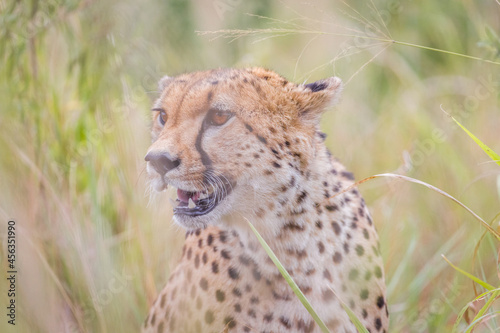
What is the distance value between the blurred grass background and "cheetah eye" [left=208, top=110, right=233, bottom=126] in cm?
28

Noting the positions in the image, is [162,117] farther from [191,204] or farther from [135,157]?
[135,157]

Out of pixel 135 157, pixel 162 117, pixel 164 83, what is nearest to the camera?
pixel 162 117

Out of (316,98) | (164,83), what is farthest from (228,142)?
(164,83)

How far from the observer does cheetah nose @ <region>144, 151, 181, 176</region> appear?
1594mm

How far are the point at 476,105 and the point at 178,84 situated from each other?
1663mm

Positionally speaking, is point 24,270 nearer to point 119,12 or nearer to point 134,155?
point 134,155

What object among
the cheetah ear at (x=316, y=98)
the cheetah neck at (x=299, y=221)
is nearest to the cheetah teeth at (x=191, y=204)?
the cheetah neck at (x=299, y=221)

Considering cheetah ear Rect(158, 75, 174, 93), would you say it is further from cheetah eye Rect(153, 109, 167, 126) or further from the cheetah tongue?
the cheetah tongue

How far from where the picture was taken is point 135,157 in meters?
2.38

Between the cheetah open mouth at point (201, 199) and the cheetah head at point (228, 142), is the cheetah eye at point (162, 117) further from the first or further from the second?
the cheetah open mouth at point (201, 199)

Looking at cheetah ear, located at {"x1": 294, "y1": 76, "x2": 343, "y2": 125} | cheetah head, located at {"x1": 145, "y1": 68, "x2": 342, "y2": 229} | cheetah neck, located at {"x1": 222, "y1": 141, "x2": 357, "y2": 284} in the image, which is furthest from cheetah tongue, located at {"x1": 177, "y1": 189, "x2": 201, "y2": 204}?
cheetah ear, located at {"x1": 294, "y1": 76, "x2": 343, "y2": 125}

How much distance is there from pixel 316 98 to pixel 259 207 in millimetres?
346

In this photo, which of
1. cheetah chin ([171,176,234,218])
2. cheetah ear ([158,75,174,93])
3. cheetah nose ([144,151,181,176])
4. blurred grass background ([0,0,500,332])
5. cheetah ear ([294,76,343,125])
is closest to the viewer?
cheetah nose ([144,151,181,176])

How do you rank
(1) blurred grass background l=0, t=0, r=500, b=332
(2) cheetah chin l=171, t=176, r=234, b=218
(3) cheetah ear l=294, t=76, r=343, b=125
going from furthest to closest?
1. (1) blurred grass background l=0, t=0, r=500, b=332
2. (3) cheetah ear l=294, t=76, r=343, b=125
3. (2) cheetah chin l=171, t=176, r=234, b=218
